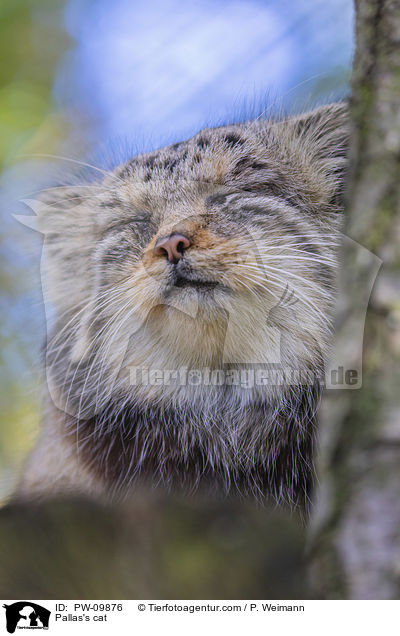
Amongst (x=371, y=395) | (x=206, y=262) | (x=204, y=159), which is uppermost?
(x=204, y=159)

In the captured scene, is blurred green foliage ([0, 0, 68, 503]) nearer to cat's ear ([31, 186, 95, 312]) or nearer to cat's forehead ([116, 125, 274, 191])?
cat's ear ([31, 186, 95, 312])

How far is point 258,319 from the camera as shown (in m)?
1.04

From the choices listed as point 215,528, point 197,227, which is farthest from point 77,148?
point 215,528

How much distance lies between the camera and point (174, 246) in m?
1.00

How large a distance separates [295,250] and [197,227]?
0.19 meters

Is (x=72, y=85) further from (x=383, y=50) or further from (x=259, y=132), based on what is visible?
(x=383, y=50)

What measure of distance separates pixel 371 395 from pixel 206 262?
1.62ft
